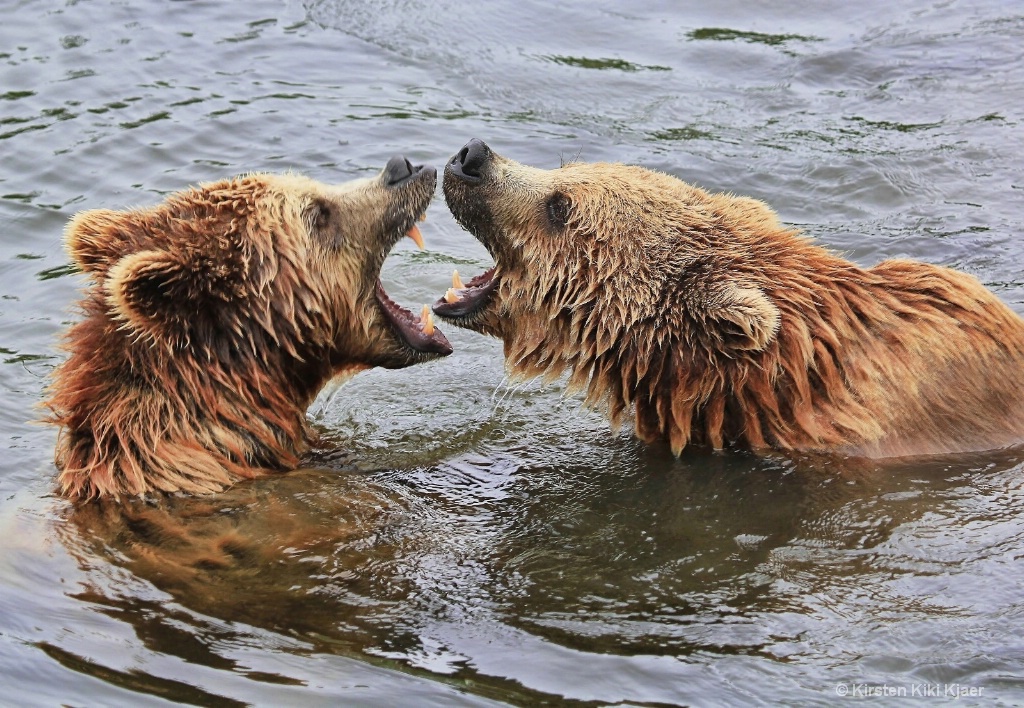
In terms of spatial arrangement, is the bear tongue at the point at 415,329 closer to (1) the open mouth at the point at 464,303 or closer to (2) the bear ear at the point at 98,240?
(1) the open mouth at the point at 464,303

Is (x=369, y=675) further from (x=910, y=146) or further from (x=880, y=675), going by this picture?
(x=910, y=146)

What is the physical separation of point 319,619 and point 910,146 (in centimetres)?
713

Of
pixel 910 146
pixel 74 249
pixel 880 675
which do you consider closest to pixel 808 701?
pixel 880 675

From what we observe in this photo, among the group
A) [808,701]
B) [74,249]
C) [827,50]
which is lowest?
[808,701]

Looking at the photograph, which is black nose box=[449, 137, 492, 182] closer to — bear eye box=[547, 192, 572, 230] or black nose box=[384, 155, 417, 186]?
black nose box=[384, 155, 417, 186]

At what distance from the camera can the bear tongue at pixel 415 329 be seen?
6652mm

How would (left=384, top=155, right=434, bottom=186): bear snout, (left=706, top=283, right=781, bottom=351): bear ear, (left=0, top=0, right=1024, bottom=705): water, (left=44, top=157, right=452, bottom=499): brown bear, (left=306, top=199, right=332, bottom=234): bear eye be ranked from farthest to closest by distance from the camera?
1. (left=384, top=155, right=434, bottom=186): bear snout
2. (left=306, top=199, right=332, bottom=234): bear eye
3. (left=706, top=283, right=781, bottom=351): bear ear
4. (left=44, top=157, right=452, bottom=499): brown bear
5. (left=0, top=0, right=1024, bottom=705): water

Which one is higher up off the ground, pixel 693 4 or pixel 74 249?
pixel 693 4

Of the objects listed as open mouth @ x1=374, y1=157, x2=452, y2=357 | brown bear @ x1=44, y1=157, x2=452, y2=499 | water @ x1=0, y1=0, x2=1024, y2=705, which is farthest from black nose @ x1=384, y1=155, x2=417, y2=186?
water @ x1=0, y1=0, x2=1024, y2=705

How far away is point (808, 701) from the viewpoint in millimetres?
4730

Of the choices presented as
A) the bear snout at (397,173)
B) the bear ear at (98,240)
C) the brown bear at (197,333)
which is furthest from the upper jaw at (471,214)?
the bear ear at (98,240)

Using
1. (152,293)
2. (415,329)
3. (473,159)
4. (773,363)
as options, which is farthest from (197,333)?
(773,363)

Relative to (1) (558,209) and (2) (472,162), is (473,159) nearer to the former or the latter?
(2) (472,162)

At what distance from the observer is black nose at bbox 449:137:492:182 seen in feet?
21.8
